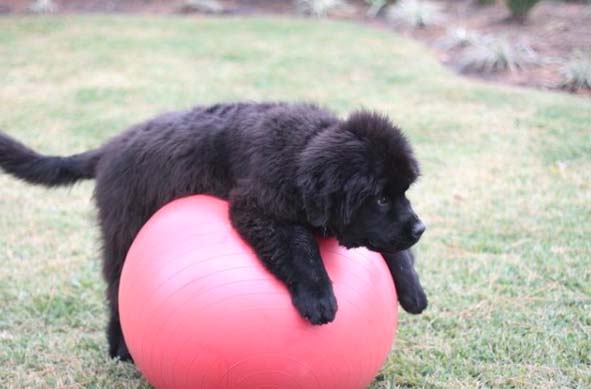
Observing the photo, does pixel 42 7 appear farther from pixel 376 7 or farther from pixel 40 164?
pixel 40 164

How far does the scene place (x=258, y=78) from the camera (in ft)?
39.3

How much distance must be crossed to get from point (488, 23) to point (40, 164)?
1170 cm

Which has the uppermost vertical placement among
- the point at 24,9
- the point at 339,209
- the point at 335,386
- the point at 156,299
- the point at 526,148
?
the point at 339,209

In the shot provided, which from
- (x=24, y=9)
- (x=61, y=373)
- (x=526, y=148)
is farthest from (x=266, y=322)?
(x=24, y=9)

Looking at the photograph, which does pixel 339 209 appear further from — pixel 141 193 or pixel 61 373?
pixel 61 373

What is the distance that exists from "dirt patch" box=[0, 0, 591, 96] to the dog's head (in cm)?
850

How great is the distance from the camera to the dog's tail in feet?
15.0

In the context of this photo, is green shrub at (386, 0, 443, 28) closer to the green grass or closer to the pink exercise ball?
the green grass

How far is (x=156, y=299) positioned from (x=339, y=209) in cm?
98

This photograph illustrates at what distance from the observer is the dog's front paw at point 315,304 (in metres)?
3.29

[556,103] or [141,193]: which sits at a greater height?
[141,193]

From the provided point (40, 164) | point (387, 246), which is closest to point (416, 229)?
point (387, 246)

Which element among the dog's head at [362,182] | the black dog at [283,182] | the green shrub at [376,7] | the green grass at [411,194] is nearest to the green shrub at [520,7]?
the green grass at [411,194]

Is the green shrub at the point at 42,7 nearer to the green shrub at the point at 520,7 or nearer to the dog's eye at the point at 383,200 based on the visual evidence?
the green shrub at the point at 520,7
